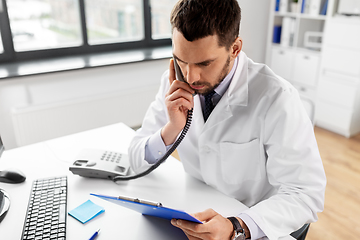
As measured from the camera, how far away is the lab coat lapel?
112 cm

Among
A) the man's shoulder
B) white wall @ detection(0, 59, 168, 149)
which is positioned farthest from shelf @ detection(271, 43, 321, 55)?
the man's shoulder

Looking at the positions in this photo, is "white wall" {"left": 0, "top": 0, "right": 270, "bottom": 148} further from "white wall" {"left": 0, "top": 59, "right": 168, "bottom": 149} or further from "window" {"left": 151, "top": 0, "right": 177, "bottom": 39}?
"window" {"left": 151, "top": 0, "right": 177, "bottom": 39}

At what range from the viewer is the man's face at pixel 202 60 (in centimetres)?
97

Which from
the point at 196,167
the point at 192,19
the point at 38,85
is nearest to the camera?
the point at 192,19

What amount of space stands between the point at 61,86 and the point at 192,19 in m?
2.00

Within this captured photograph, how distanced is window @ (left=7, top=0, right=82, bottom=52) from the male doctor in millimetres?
2022

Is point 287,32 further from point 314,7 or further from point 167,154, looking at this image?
point 167,154

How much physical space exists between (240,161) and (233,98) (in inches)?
9.0

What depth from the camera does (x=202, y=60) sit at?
984 mm

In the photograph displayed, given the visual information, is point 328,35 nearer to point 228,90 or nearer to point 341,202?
point 341,202

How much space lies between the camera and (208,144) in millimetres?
1180

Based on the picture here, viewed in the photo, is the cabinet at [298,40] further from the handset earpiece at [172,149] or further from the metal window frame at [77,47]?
the handset earpiece at [172,149]

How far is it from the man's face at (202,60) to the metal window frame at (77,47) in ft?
7.16

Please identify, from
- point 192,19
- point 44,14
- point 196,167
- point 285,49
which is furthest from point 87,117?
point 285,49
